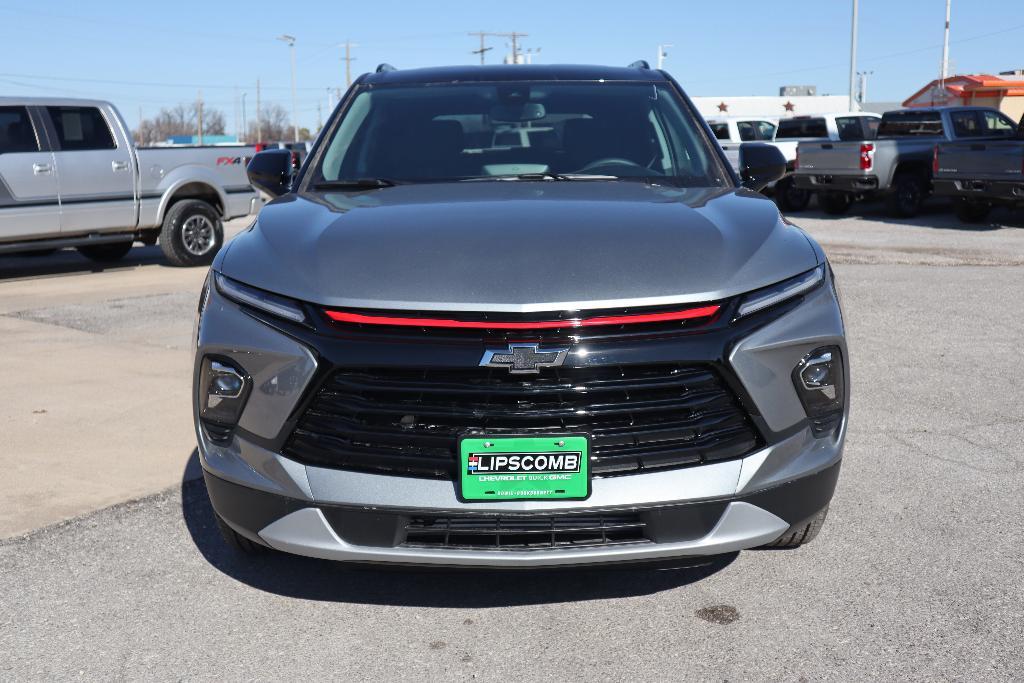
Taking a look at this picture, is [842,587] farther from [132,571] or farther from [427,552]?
[132,571]

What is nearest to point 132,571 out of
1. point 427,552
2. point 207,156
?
point 427,552

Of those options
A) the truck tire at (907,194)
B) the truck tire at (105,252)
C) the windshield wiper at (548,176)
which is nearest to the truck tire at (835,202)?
the truck tire at (907,194)

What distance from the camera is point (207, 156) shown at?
42.7ft

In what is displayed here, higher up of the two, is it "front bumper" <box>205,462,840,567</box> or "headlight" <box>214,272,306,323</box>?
"headlight" <box>214,272,306,323</box>

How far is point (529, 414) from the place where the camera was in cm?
279

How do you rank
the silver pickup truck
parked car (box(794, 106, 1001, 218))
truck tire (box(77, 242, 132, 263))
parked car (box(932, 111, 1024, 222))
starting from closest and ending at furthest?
1. the silver pickup truck
2. truck tire (box(77, 242, 132, 263))
3. parked car (box(932, 111, 1024, 222))
4. parked car (box(794, 106, 1001, 218))

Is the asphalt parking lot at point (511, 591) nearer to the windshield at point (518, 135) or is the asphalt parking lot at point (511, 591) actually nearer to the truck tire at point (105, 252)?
the windshield at point (518, 135)

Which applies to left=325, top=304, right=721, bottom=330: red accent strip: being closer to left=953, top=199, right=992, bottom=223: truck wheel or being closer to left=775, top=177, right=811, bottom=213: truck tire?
left=953, top=199, right=992, bottom=223: truck wheel

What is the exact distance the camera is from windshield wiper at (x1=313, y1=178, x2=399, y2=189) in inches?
163

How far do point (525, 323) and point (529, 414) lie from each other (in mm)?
237

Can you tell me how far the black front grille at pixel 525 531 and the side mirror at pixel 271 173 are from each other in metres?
2.14

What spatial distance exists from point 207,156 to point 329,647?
10.9 m

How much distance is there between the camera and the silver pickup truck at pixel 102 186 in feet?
37.2

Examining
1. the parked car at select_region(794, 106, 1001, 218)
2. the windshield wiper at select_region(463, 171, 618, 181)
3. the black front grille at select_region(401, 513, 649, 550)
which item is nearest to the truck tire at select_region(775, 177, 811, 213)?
the parked car at select_region(794, 106, 1001, 218)
